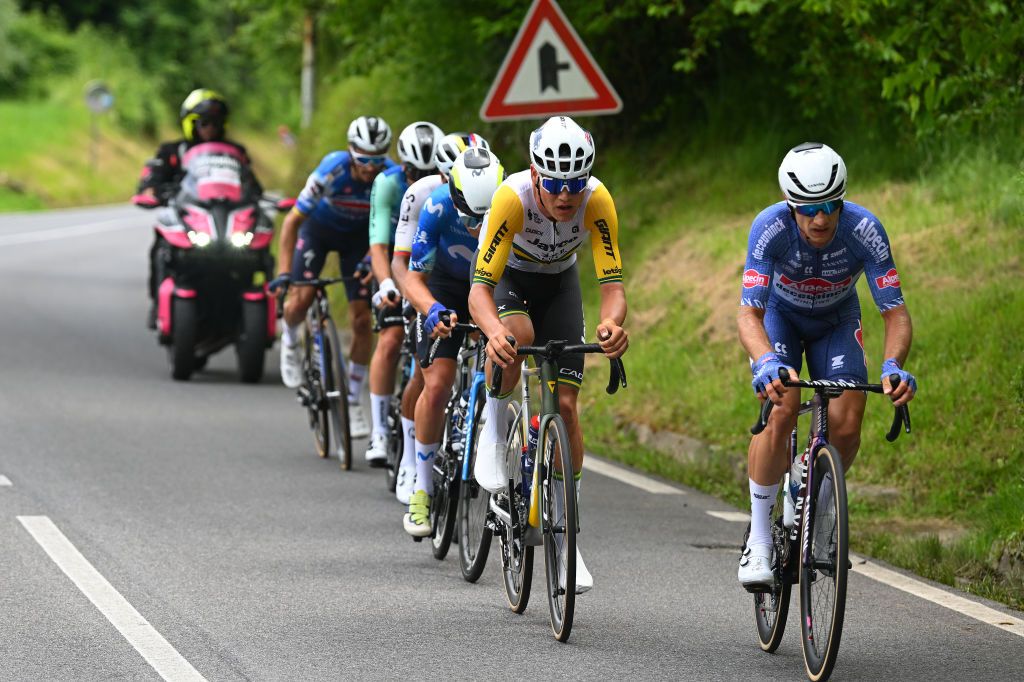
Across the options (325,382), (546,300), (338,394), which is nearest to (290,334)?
(325,382)

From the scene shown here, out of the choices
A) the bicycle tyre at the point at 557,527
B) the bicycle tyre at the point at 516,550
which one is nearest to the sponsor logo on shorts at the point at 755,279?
the bicycle tyre at the point at 557,527

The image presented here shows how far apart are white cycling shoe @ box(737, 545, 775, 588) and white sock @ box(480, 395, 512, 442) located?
4.21 feet

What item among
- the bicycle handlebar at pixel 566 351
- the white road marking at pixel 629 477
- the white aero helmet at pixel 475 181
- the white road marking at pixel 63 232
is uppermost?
the white aero helmet at pixel 475 181

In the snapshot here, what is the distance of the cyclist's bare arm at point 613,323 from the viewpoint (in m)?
6.80

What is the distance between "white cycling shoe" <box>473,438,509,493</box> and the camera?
24.6ft

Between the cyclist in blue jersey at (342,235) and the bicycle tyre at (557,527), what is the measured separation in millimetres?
3999

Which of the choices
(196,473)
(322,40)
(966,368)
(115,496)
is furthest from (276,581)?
(322,40)

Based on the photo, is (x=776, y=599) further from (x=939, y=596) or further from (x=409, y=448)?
(x=409, y=448)

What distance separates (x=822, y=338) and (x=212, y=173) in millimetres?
8707

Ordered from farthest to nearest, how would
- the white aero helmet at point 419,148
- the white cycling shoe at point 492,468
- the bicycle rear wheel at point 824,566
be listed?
the white aero helmet at point 419,148
the white cycling shoe at point 492,468
the bicycle rear wheel at point 824,566

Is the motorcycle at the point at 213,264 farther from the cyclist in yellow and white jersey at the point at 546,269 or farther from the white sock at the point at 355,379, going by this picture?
the cyclist in yellow and white jersey at the point at 546,269

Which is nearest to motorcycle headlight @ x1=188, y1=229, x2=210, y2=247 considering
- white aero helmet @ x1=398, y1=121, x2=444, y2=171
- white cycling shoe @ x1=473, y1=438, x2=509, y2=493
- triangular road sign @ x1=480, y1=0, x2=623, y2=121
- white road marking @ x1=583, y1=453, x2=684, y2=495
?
triangular road sign @ x1=480, y1=0, x2=623, y2=121

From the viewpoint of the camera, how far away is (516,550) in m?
7.34

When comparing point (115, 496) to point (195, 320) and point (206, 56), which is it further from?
point (206, 56)
